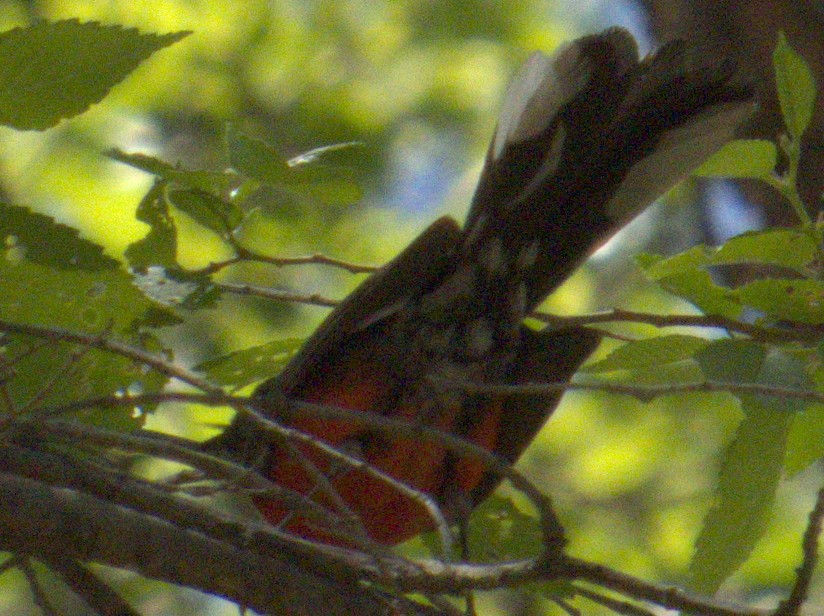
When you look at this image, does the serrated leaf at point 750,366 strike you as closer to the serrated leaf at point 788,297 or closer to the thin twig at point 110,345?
the serrated leaf at point 788,297

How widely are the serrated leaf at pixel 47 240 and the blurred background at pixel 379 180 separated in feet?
9.73

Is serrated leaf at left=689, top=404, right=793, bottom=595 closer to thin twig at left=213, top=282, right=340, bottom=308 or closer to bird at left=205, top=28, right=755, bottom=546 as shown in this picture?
bird at left=205, top=28, right=755, bottom=546

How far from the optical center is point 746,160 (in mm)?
2029

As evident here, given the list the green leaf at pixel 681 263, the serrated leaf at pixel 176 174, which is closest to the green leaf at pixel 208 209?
the serrated leaf at pixel 176 174

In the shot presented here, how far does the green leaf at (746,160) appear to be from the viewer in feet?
6.61

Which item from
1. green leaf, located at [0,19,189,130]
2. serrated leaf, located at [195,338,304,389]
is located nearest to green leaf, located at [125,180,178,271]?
serrated leaf, located at [195,338,304,389]

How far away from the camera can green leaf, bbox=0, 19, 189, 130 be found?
1887 mm

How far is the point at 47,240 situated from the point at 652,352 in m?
1.03

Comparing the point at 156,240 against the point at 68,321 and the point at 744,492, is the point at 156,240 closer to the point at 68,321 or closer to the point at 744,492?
the point at 68,321

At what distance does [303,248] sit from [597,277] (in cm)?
167

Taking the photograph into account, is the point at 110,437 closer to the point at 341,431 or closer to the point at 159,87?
the point at 341,431

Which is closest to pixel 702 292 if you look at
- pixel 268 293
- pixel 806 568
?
pixel 806 568

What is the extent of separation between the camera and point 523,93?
9.00 ft

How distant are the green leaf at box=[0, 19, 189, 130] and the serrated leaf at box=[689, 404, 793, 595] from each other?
1120 millimetres
